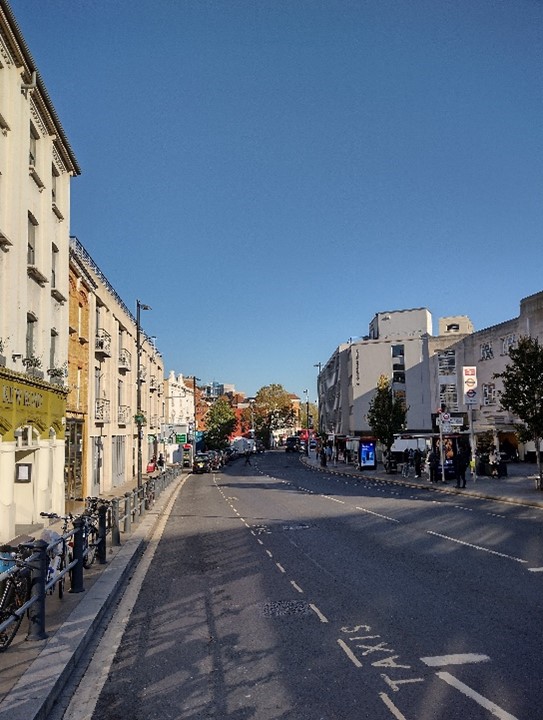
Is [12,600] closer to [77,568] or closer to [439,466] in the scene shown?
[77,568]

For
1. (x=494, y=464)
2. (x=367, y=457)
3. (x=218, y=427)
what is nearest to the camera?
(x=494, y=464)

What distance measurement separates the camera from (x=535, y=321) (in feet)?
157

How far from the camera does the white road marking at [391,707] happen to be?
18.5 feet

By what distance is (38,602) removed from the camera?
7.66 m

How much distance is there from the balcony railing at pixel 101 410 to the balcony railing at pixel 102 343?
8.34ft

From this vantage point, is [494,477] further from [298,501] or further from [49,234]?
[49,234]

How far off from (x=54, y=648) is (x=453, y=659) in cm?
454

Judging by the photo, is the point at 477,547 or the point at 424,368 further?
the point at 424,368

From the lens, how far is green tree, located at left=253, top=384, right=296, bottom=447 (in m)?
145

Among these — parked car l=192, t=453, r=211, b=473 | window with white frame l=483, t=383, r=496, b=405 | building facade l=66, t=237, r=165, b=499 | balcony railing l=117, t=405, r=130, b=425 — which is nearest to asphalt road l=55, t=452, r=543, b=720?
building facade l=66, t=237, r=165, b=499

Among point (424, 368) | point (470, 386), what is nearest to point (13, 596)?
point (470, 386)

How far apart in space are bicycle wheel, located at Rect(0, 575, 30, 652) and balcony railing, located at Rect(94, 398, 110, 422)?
24727 millimetres

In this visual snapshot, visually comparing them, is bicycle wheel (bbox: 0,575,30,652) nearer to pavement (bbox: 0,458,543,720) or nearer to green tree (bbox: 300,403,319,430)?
pavement (bbox: 0,458,543,720)

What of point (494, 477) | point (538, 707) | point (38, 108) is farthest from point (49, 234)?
point (494, 477)
